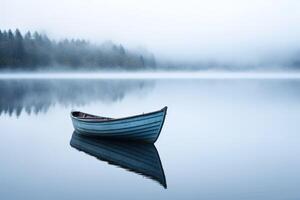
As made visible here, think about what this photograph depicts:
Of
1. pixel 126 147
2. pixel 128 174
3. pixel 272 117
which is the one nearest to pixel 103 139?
pixel 126 147

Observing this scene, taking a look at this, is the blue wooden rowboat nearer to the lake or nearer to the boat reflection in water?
the boat reflection in water

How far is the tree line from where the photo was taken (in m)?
136

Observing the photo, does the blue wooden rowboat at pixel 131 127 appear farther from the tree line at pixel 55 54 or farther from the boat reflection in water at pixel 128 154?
the tree line at pixel 55 54

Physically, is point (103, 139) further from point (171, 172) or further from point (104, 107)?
point (104, 107)

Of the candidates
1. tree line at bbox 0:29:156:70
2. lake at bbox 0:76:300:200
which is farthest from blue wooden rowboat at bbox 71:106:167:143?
tree line at bbox 0:29:156:70

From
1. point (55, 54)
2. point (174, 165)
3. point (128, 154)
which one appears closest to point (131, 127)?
point (128, 154)

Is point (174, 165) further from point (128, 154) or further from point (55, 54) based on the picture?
point (55, 54)

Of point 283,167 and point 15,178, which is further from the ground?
point 283,167

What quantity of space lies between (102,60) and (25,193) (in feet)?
568

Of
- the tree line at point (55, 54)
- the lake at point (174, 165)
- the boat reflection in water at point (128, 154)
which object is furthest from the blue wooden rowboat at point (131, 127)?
the tree line at point (55, 54)

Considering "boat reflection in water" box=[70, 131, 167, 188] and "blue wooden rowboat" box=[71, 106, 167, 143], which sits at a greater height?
"blue wooden rowboat" box=[71, 106, 167, 143]

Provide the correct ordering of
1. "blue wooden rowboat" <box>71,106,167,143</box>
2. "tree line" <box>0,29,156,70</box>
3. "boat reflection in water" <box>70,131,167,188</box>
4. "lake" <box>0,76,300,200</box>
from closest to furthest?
"lake" <box>0,76,300,200</box>
"boat reflection in water" <box>70,131,167,188</box>
"blue wooden rowboat" <box>71,106,167,143</box>
"tree line" <box>0,29,156,70</box>

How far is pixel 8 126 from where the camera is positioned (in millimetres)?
29500

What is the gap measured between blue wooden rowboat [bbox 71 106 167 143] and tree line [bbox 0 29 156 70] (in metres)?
120
